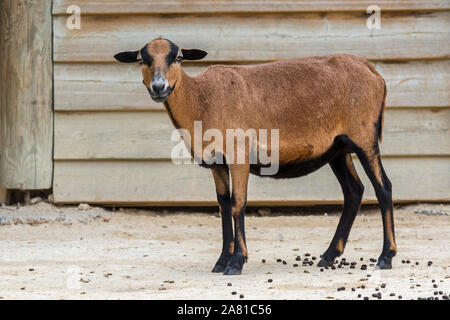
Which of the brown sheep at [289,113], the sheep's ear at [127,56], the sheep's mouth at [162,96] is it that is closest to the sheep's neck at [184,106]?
the brown sheep at [289,113]

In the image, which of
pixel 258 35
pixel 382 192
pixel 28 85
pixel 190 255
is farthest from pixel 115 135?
pixel 382 192

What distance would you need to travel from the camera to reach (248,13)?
868cm

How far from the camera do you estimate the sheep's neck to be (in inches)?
240

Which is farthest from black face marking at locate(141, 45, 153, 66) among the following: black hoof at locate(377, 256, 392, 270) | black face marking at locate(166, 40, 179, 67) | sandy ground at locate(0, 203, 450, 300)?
black hoof at locate(377, 256, 392, 270)

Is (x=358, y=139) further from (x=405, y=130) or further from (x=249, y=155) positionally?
(x=405, y=130)

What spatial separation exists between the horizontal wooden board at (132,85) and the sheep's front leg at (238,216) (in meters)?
2.82

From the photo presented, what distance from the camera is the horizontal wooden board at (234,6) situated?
863 centimetres

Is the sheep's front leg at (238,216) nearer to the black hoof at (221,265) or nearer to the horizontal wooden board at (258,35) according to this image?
the black hoof at (221,265)

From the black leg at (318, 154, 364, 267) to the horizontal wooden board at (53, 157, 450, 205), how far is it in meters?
2.03

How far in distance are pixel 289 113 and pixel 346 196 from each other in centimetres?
92

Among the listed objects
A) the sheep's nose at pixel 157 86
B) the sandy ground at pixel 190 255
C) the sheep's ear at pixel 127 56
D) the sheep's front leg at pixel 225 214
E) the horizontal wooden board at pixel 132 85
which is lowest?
the sandy ground at pixel 190 255

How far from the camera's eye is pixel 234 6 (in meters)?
8.66

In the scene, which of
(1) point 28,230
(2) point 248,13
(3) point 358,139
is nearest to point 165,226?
(1) point 28,230

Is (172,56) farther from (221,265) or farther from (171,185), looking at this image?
(171,185)
